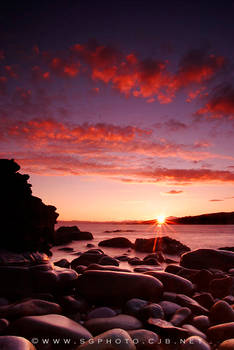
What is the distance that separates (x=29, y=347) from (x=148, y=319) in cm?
158

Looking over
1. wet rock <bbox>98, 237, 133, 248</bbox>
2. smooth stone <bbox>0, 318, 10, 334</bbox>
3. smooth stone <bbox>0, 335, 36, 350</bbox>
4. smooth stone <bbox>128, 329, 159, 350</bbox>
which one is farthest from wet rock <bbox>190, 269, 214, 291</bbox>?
wet rock <bbox>98, 237, 133, 248</bbox>

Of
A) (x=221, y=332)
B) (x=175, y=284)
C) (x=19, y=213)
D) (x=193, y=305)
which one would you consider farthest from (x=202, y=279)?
(x=19, y=213)

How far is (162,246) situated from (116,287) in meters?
9.51

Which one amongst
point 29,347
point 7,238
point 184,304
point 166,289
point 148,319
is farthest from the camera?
point 7,238

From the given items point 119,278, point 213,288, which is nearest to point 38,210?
point 119,278

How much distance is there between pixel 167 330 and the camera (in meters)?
3.02

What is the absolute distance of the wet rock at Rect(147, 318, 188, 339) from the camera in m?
2.98

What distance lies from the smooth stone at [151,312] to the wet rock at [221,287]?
2.01 m

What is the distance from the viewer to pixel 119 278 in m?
4.17

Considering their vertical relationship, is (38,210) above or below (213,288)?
above

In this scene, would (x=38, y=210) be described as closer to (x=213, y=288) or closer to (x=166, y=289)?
(x=166, y=289)

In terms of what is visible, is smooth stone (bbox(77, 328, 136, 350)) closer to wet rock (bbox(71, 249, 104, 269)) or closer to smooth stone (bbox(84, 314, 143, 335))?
smooth stone (bbox(84, 314, 143, 335))

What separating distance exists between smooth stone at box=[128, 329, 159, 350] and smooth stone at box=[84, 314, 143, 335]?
0.83 feet

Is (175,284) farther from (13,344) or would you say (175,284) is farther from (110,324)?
(13,344)
